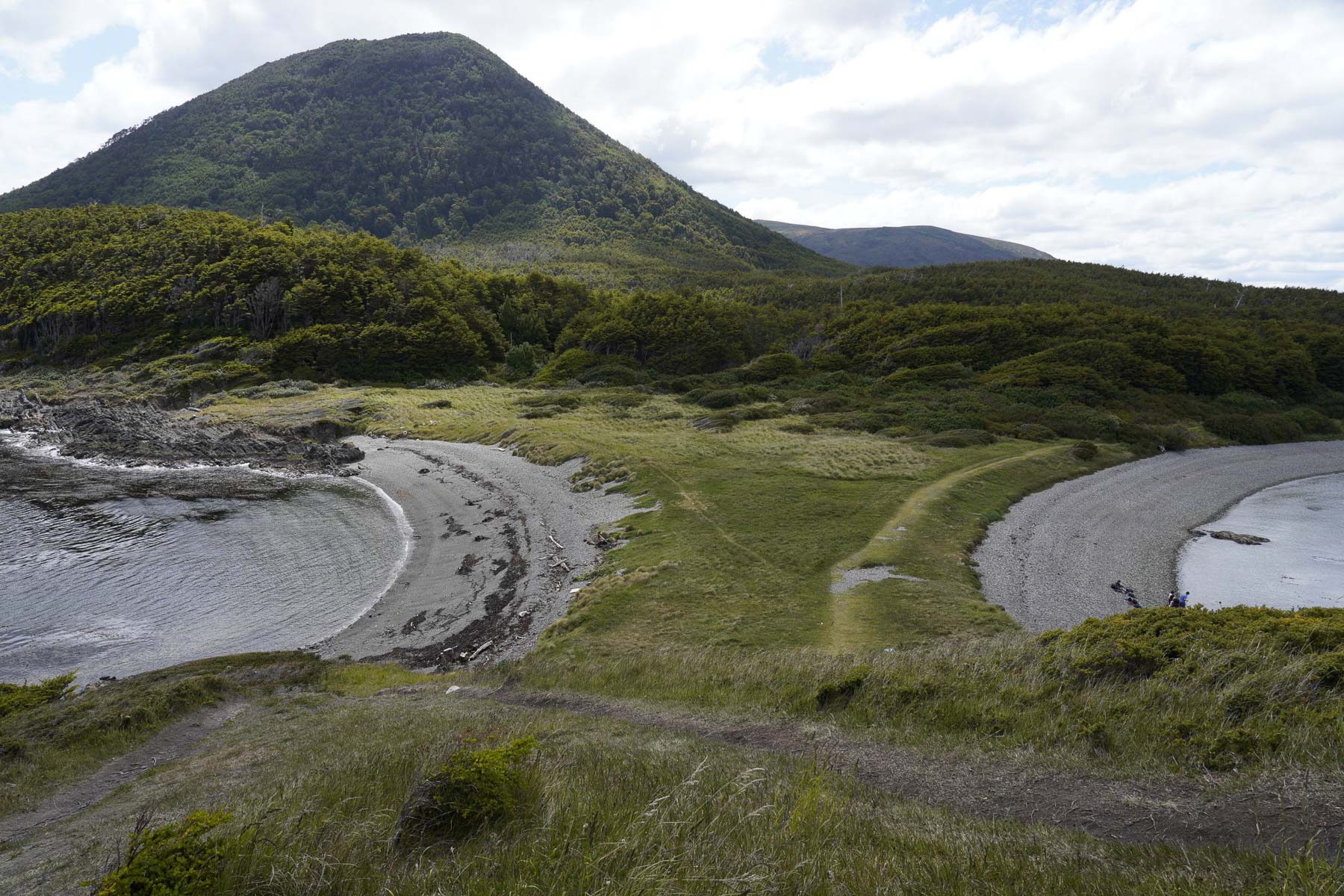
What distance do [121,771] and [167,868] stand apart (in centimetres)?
981

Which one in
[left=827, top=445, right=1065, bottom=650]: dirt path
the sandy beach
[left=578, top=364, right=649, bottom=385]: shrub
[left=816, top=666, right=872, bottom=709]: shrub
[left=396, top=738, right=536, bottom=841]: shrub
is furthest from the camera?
[left=578, top=364, right=649, bottom=385]: shrub

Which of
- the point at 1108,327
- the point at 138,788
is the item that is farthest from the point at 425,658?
the point at 1108,327

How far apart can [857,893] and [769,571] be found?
786 inches

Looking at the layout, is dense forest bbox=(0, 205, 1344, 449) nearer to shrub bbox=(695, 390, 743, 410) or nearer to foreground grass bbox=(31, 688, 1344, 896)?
shrub bbox=(695, 390, 743, 410)

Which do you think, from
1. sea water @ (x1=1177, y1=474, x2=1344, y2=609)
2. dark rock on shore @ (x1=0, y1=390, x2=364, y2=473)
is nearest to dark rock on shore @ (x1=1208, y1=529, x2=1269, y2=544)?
sea water @ (x1=1177, y1=474, x2=1344, y2=609)

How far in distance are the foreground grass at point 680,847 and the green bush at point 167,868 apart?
122mm

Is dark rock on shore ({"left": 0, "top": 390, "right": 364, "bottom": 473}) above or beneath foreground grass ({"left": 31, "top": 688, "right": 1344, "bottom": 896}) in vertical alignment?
beneath

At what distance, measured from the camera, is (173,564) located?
87.2 ft

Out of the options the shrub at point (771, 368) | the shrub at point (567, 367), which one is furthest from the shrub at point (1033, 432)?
the shrub at point (567, 367)

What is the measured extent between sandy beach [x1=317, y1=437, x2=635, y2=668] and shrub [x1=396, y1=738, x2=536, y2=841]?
1451cm

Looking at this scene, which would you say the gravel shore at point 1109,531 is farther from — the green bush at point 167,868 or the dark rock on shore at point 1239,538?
the green bush at point 167,868

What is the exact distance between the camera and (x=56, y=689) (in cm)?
1427

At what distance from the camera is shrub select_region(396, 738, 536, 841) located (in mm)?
4891

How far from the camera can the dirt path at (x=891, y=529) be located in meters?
18.2
